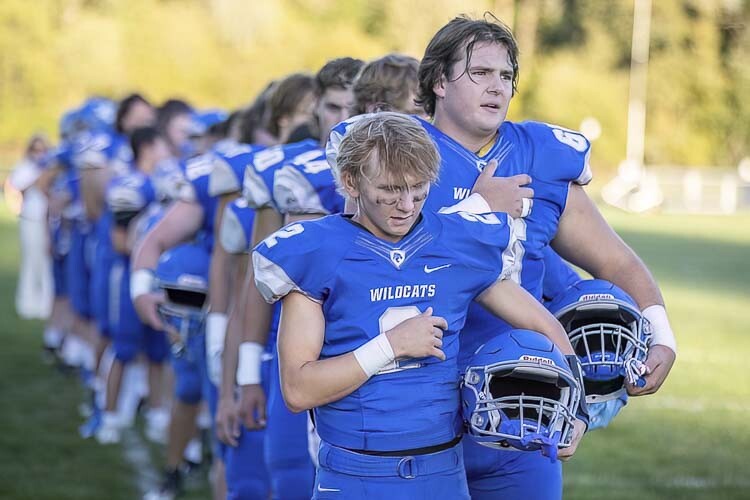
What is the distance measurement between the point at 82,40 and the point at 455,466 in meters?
36.3

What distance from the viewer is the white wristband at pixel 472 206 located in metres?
3.08

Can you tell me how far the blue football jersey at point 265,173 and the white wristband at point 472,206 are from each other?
919 mm

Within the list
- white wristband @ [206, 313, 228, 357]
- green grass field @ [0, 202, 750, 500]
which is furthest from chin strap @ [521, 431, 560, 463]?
green grass field @ [0, 202, 750, 500]

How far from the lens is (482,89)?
3246 millimetres

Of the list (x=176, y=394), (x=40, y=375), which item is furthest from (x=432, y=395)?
(x=40, y=375)

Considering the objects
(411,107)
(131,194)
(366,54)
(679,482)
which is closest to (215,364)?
(411,107)

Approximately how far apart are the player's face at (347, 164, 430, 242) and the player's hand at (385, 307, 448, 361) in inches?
8.2

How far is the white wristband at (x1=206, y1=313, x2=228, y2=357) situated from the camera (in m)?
4.67

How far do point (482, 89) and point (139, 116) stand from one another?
5535 mm

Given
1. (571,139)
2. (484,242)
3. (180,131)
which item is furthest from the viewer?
(180,131)

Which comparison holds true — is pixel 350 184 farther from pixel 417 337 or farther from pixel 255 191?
pixel 255 191

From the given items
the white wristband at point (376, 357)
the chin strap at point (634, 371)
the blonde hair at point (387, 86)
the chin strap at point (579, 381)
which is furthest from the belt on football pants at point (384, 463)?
the blonde hair at point (387, 86)

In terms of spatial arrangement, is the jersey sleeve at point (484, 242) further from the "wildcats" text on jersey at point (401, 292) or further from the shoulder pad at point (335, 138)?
the shoulder pad at point (335, 138)

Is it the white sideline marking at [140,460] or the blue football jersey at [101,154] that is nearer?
the white sideline marking at [140,460]
